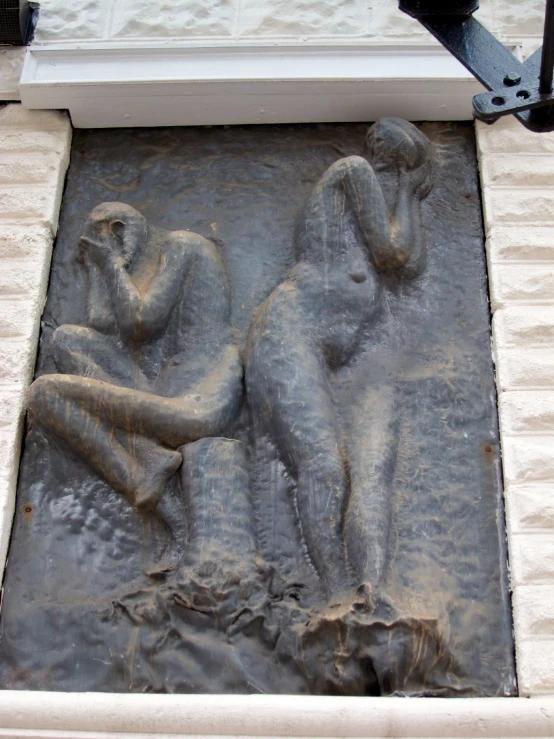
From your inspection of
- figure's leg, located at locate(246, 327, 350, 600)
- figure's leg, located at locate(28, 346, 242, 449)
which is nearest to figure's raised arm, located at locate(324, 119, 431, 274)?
figure's leg, located at locate(246, 327, 350, 600)

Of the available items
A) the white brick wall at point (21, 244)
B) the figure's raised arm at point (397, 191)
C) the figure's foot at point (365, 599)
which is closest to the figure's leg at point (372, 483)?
the figure's foot at point (365, 599)

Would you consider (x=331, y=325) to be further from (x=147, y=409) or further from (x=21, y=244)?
(x=21, y=244)

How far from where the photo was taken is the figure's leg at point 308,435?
271 centimetres

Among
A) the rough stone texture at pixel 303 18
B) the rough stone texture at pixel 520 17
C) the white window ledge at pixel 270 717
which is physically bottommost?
the white window ledge at pixel 270 717

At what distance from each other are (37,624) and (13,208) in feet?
4.07

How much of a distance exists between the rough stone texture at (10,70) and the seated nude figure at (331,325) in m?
1.02

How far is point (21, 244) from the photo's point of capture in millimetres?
3299

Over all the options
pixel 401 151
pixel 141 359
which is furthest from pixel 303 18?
pixel 141 359

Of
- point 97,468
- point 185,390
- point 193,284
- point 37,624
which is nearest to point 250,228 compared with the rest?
point 193,284

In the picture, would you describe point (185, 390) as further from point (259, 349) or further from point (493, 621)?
point (493, 621)

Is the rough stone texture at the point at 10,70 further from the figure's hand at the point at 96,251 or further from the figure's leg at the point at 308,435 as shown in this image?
the figure's leg at the point at 308,435

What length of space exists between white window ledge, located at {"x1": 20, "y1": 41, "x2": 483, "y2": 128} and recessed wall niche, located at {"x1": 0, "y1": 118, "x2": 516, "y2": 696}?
171 mm

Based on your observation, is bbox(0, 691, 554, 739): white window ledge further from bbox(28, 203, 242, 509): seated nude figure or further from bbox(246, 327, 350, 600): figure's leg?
bbox(28, 203, 242, 509): seated nude figure

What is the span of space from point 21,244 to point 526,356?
4.61 feet
